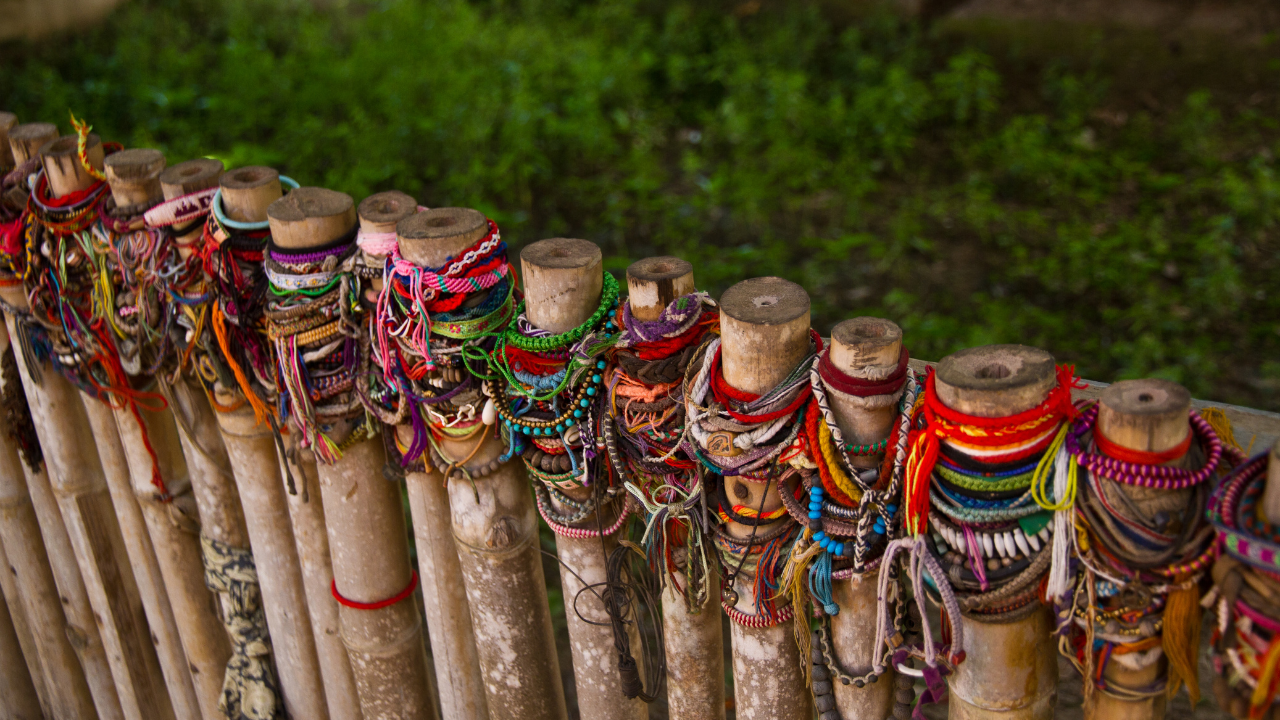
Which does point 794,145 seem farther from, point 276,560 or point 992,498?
point 992,498

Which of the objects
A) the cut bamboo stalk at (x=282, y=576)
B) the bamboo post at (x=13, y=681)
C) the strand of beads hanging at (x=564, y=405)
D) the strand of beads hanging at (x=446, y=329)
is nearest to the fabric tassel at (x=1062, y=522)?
the strand of beads hanging at (x=564, y=405)

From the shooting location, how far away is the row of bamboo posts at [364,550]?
1.20 meters

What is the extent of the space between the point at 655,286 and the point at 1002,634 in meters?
0.56

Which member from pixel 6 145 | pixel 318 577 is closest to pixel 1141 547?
pixel 318 577

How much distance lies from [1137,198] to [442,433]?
4.56 meters

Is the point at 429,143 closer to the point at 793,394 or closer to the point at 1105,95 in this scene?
the point at 1105,95

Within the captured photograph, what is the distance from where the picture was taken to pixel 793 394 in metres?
1.18

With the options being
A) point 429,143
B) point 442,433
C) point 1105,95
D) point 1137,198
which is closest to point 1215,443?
point 442,433

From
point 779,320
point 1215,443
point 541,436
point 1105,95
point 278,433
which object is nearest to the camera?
point 1215,443

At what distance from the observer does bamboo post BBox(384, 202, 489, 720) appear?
1.37 meters

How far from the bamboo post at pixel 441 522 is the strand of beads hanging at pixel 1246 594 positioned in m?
0.89

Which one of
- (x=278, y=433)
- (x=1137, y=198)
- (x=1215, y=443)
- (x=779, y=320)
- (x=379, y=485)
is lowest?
→ (x=1137, y=198)

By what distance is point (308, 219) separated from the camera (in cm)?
146

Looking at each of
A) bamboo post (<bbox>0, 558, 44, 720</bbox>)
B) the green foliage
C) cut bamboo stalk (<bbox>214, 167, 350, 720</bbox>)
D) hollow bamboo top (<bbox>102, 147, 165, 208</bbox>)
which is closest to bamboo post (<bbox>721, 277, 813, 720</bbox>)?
cut bamboo stalk (<bbox>214, 167, 350, 720</bbox>)
